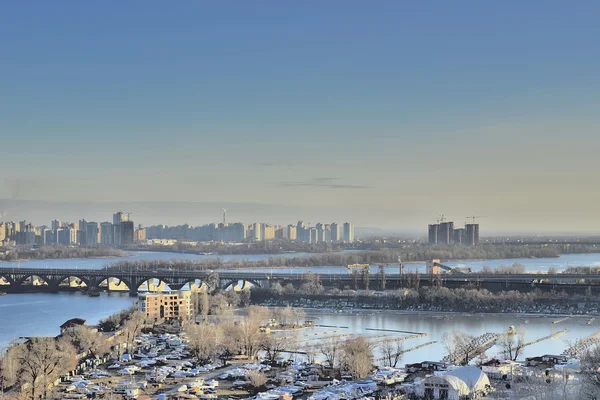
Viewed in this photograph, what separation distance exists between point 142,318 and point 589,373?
7685mm

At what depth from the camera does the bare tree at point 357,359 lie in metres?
8.77

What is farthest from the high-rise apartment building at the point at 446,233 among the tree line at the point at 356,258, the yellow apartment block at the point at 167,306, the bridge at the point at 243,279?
the yellow apartment block at the point at 167,306

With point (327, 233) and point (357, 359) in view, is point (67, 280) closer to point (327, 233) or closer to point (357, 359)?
point (357, 359)

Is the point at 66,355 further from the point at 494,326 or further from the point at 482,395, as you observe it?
the point at 494,326

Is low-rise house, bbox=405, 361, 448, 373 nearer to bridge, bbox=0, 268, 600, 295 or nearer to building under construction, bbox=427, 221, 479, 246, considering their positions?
bridge, bbox=0, 268, 600, 295

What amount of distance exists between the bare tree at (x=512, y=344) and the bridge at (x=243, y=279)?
22.0ft

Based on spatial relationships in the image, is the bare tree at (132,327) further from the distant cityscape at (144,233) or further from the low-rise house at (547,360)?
the distant cityscape at (144,233)

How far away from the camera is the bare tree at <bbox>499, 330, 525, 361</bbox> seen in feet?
33.8

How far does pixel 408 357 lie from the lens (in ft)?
34.5

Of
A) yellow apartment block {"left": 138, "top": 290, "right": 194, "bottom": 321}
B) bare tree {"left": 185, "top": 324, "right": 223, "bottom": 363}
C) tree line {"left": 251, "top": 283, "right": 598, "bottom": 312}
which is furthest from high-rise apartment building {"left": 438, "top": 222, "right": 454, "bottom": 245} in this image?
bare tree {"left": 185, "top": 324, "right": 223, "bottom": 363}

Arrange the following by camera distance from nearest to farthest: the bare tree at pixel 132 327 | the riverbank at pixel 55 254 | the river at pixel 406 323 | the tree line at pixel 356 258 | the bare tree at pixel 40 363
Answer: the bare tree at pixel 40 363 → the bare tree at pixel 132 327 → the river at pixel 406 323 → the tree line at pixel 356 258 → the riverbank at pixel 55 254

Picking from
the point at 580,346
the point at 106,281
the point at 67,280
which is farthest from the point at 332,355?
the point at 67,280

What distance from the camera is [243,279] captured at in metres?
21.7

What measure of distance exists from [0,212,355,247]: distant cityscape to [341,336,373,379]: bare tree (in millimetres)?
49518
